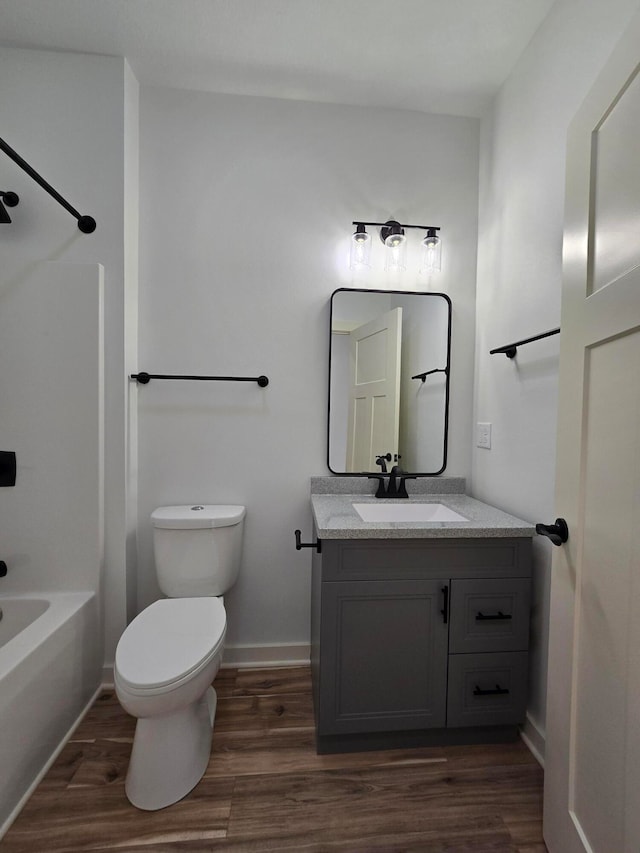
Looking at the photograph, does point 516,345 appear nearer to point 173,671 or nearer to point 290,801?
point 173,671

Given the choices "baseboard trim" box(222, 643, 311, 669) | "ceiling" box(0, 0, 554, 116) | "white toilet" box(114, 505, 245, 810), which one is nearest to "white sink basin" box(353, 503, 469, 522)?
"white toilet" box(114, 505, 245, 810)


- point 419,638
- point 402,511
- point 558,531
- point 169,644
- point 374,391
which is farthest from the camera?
point 374,391

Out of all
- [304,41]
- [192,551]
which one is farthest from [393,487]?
[304,41]

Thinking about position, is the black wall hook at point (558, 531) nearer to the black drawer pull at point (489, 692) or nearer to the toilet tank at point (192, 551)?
the black drawer pull at point (489, 692)

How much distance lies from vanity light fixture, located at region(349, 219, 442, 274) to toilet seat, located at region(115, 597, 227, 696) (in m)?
1.62

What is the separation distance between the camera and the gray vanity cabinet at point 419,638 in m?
1.36

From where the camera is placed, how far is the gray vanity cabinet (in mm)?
1358

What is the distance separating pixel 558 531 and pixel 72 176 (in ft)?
7.23

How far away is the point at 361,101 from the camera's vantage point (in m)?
1.84

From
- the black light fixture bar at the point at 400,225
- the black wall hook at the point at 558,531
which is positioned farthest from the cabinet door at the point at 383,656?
the black light fixture bar at the point at 400,225

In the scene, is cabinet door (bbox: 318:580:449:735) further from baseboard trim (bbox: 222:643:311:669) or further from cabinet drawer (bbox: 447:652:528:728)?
baseboard trim (bbox: 222:643:311:669)

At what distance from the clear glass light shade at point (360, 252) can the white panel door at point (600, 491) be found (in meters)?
0.91

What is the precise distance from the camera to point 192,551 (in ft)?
5.43

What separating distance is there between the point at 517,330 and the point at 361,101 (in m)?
1.29
